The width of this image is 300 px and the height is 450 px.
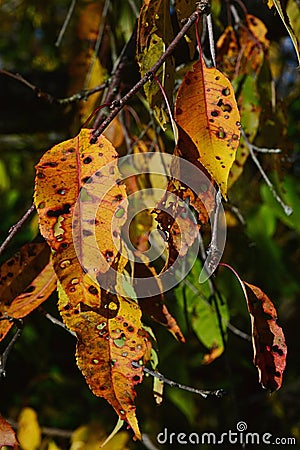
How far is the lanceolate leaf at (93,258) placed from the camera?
18.3 inches

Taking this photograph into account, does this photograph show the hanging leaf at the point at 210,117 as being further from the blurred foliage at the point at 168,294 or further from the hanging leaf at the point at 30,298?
the blurred foliage at the point at 168,294

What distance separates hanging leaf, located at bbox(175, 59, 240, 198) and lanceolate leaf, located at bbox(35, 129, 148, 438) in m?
0.07

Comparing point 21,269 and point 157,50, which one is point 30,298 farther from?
point 157,50

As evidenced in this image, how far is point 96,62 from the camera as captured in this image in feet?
3.13

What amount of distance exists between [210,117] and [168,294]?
0.50m

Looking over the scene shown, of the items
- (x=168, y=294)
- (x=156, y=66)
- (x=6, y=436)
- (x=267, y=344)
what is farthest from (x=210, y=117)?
(x=168, y=294)

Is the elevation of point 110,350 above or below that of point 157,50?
below

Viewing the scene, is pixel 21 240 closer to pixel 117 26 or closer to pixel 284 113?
pixel 117 26

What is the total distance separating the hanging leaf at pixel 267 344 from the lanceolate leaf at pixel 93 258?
0.32 feet

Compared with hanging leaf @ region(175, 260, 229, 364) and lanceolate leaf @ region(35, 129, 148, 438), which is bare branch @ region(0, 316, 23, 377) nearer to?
lanceolate leaf @ region(35, 129, 148, 438)

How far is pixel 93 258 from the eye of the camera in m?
0.46

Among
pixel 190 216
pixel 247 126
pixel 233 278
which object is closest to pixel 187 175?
pixel 190 216

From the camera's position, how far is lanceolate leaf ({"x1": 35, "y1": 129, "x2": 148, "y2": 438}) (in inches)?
18.3

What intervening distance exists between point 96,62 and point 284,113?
0.29 metres
